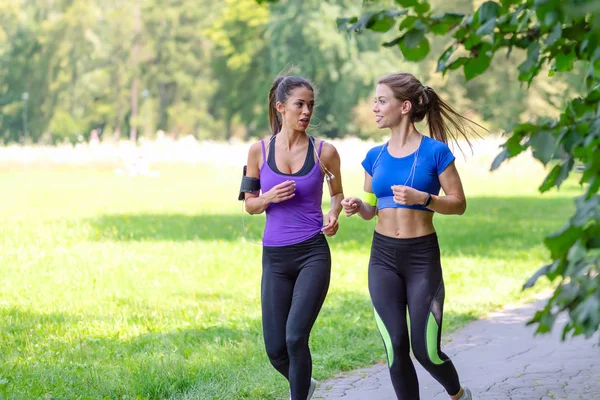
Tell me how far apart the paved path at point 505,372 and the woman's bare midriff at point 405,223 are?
1441 mm

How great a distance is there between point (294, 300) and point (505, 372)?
7.91ft

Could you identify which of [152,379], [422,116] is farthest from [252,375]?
[422,116]

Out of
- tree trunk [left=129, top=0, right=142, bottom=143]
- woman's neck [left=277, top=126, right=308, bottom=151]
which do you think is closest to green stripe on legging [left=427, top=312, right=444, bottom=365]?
woman's neck [left=277, top=126, right=308, bottom=151]

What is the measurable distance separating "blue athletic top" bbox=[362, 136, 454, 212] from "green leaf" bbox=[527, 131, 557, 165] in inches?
99.9

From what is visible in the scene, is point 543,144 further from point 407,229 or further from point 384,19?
point 407,229

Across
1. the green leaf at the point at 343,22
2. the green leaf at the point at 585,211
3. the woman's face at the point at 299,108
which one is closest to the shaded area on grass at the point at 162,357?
the woman's face at the point at 299,108

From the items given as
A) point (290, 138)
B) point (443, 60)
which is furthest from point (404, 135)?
point (443, 60)

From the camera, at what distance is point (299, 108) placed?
19.0 feet

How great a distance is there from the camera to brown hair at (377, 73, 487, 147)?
5.62 metres

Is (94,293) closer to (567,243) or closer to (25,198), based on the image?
(567,243)

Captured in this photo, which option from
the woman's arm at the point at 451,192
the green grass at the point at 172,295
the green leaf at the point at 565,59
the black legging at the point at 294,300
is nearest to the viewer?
the green leaf at the point at 565,59

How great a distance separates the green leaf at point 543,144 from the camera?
2920 millimetres

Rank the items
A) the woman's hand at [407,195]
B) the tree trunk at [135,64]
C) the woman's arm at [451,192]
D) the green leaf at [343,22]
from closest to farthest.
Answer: the green leaf at [343,22] < the woman's hand at [407,195] < the woman's arm at [451,192] < the tree trunk at [135,64]

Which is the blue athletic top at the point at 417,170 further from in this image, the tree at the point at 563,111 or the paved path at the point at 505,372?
the tree at the point at 563,111
